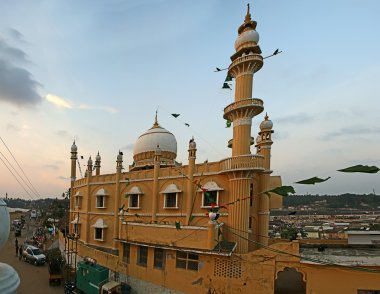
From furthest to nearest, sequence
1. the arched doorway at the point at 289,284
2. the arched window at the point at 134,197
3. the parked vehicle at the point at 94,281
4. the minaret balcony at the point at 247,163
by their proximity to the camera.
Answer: the arched window at the point at 134,197 < the minaret balcony at the point at 247,163 < the parked vehicle at the point at 94,281 < the arched doorway at the point at 289,284

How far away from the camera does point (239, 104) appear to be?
1573 cm

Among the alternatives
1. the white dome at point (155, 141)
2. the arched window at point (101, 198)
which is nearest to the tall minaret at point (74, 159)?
the arched window at point (101, 198)

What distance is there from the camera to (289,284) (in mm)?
14758

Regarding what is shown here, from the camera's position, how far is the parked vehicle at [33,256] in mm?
23039

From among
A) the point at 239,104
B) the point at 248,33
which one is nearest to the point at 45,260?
the point at 239,104

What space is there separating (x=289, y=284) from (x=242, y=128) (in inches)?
385

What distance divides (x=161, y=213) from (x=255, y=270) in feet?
32.0

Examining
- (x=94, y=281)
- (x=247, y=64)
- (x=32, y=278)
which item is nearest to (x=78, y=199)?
(x=32, y=278)

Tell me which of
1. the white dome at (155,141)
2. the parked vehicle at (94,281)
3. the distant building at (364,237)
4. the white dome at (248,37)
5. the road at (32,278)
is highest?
the white dome at (248,37)

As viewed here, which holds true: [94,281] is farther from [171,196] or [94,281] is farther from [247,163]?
[247,163]

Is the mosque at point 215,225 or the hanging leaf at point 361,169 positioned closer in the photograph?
the hanging leaf at point 361,169

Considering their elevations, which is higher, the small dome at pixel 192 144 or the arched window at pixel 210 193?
the small dome at pixel 192 144

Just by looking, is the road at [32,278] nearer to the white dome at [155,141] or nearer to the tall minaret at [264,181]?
the white dome at [155,141]

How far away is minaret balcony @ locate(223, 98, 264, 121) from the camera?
605 inches
